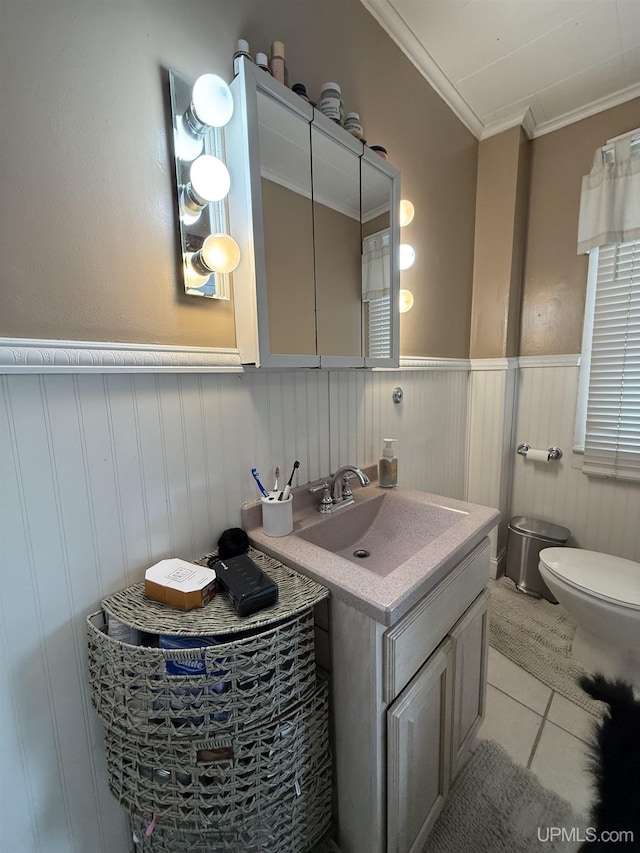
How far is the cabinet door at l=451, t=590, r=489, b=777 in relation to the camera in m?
0.92

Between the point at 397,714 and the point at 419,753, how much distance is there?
0.70ft

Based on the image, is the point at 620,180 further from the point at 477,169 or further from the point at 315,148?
the point at 315,148

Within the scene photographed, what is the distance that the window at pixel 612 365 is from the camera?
1587 mm

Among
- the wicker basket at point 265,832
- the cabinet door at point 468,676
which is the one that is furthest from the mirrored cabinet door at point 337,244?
the wicker basket at point 265,832

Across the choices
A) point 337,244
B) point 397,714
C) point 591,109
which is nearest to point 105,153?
point 337,244

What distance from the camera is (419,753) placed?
785 mm

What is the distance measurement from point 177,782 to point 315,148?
4.83 ft

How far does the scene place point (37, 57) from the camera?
0.57 meters

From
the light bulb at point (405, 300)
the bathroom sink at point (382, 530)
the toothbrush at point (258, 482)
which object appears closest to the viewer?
the toothbrush at point (258, 482)

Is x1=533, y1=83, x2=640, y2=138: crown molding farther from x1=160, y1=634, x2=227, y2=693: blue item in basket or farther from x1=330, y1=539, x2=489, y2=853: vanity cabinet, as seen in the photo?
x1=160, y1=634, x2=227, y2=693: blue item in basket

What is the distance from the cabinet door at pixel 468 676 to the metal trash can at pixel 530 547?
3.10 feet

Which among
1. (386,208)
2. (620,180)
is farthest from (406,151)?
(620,180)

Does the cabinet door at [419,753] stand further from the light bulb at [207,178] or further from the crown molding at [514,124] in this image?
the crown molding at [514,124]

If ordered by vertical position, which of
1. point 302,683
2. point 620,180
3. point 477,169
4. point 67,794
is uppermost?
point 477,169
